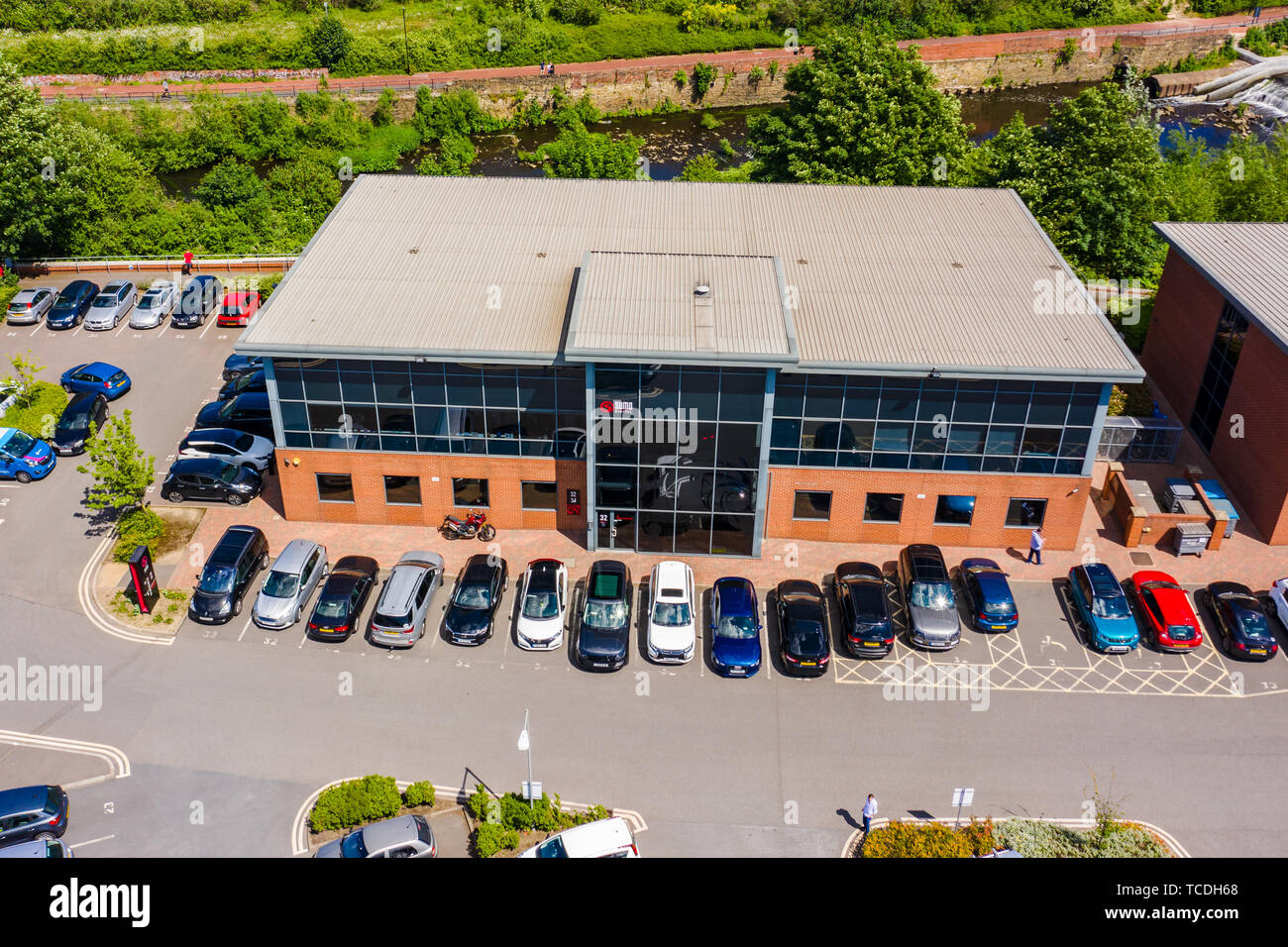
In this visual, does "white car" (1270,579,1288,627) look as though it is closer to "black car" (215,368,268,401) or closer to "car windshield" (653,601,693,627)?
"car windshield" (653,601,693,627)

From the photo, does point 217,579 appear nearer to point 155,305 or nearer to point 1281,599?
point 155,305

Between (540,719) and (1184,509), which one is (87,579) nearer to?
(540,719)

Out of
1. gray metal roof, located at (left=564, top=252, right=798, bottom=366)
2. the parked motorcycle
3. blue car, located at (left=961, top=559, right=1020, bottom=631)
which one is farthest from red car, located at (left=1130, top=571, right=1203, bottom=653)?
the parked motorcycle

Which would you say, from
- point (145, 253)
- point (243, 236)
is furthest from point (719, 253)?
point (145, 253)

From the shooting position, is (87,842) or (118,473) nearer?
(87,842)

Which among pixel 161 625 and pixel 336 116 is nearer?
pixel 161 625

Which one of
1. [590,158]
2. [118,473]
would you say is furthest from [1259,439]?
[590,158]
